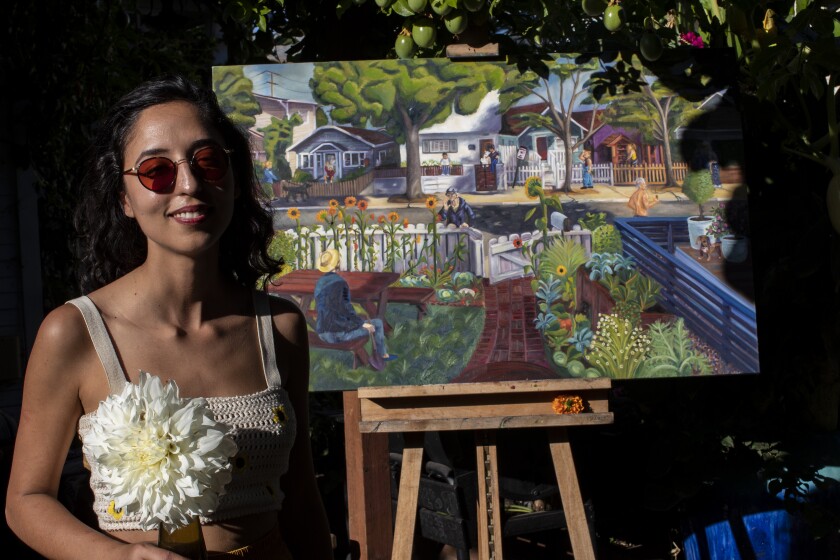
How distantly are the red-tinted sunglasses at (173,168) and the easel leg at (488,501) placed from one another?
1568 millimetres

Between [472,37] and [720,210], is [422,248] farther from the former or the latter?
[720,210]

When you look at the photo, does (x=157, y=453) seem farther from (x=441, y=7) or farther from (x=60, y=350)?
(x=441, y=7)

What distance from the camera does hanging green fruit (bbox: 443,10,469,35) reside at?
3.09 m

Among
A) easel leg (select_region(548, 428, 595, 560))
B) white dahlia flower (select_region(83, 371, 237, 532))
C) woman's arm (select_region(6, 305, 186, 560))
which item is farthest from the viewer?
easel leg (select_region(548, 428, 595, 560))

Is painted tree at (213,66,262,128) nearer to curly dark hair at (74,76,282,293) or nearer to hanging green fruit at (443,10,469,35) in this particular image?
hanging green fruit at (443,10,469,35)

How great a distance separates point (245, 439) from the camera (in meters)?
1.58

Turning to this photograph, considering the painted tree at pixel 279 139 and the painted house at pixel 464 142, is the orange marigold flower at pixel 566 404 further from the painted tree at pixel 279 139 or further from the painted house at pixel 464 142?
the painted tree at pixel 279 139

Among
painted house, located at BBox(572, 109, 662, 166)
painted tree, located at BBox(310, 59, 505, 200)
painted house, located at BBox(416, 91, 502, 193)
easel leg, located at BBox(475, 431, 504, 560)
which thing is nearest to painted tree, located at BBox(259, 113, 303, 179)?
painted tree, located at BBox(310, 59, 505, 200)

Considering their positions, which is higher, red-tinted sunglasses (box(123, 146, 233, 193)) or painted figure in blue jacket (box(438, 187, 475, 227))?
red-tinted sunglasses (box(123, 146, 233, 193))

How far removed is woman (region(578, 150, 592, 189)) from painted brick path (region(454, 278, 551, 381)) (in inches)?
14.0

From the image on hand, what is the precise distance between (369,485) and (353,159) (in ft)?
3.27

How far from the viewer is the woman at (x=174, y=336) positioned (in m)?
1.52

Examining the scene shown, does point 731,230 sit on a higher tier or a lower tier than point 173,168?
lower

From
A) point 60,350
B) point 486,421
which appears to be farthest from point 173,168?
point 486,421
